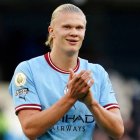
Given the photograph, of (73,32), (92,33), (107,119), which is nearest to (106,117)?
(107,119)

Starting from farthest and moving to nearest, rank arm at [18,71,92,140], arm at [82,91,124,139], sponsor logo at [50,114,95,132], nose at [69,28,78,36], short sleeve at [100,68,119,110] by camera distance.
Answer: short sleeve at [100,68,119,110] < sponsor logo at [50,114,95,132] < nose at [69,28,78,36] < arm at [82,91,124,139] < arm at [18,71,92,140]

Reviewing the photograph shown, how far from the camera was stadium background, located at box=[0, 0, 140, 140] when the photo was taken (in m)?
20.9

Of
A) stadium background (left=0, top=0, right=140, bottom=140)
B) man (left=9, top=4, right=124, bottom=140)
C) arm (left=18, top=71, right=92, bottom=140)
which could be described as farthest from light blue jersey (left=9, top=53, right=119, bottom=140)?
stadium background (left=0, top=0, right=140, bottom=140)

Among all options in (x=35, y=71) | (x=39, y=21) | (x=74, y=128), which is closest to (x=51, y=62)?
(x=35, y=71)

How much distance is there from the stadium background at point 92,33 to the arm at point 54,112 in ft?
42.8

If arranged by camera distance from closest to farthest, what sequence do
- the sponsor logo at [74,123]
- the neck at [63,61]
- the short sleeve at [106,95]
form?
the sponsor logo at [74,123] < the neck at [63,61] < the short sleeve at [106,95]

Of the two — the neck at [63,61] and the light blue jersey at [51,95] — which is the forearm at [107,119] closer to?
the light blue jersey at [51,95]

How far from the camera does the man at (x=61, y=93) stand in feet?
22.7

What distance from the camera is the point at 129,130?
Result: 14.0 metres

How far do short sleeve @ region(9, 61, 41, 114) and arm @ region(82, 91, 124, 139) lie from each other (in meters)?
0.52

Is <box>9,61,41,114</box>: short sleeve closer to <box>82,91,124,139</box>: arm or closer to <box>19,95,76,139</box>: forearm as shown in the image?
<box>19,95,76,139</box>: forearm

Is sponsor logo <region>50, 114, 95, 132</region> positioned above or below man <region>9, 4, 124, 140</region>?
below

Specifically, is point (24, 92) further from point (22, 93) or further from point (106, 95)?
point (106, 95)

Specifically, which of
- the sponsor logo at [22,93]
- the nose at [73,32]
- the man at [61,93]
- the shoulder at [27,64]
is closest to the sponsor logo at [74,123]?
the man at [61,93]
